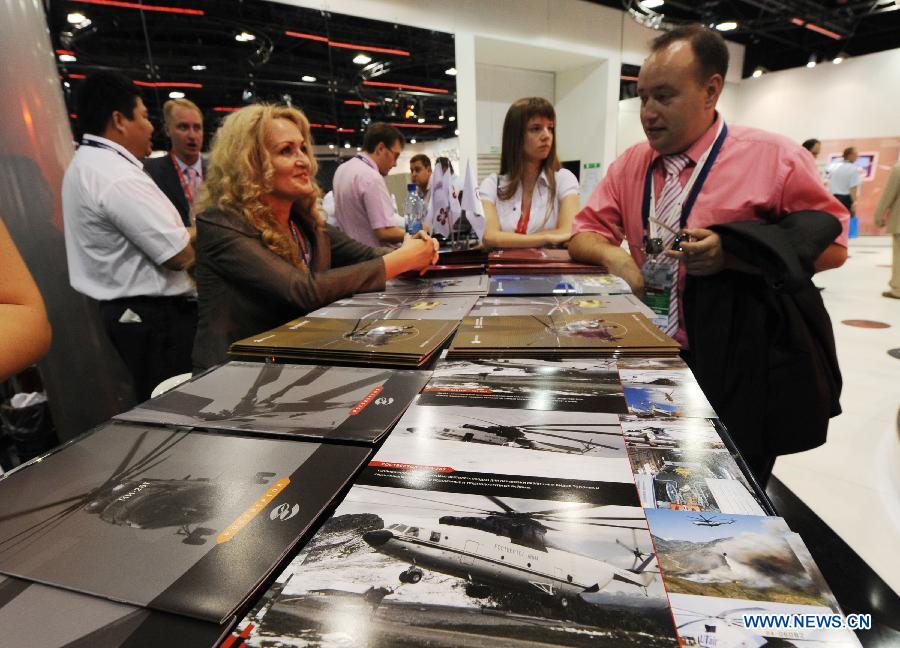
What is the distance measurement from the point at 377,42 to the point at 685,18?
176 inches

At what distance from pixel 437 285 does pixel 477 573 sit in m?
1.08

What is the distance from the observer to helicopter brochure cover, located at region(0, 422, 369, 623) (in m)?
0.35

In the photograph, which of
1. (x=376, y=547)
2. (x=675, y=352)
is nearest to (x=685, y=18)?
(x=675, y=352)

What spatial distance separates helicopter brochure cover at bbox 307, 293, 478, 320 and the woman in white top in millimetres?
1079

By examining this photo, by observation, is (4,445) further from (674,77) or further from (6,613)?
(674,77)

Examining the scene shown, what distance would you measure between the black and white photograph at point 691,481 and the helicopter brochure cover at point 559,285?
2.24ft

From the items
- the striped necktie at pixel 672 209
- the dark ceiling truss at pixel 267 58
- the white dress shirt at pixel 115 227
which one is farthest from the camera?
the dark ceiling truss at pixel 267 58

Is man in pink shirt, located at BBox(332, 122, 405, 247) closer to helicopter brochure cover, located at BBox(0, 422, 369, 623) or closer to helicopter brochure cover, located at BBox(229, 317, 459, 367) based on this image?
helicopter brochure cover, located at BBox(229, 317, 459, 367)

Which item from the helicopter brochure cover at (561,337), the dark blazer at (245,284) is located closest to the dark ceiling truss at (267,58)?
the dark blazer at (245,284)

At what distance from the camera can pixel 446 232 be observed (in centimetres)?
184

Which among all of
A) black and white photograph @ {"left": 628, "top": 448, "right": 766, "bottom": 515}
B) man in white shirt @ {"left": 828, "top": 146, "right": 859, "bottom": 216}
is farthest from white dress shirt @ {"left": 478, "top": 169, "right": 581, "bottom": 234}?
man in white shirt @ {"left": 828, "top": 146, "right": 859, "bottom": 216}

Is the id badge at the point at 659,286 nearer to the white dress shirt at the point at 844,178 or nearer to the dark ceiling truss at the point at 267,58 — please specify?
the dark ceiling truss at the point at 267,58

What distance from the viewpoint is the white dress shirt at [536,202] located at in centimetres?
231

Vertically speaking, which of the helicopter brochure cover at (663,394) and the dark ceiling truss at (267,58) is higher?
the dark ceiling truss at (267,58)
